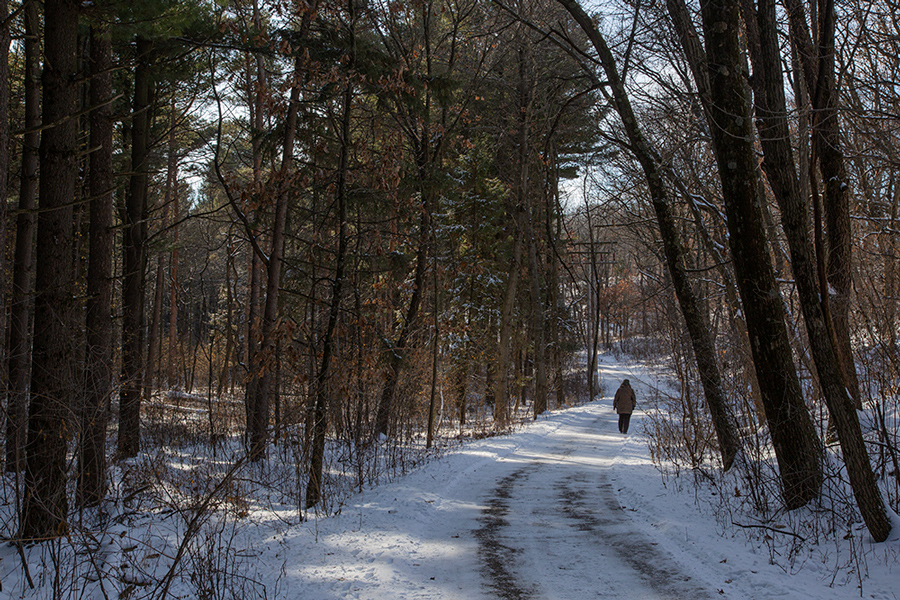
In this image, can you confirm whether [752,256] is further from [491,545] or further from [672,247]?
[491,545]

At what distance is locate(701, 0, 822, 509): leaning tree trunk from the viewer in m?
6.57

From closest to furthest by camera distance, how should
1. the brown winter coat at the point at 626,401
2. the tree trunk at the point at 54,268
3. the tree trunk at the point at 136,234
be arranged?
the tree trunk at the point at 54,268, the tree trunk at the point at 136,234, the brown winter coat at the point at 626,401

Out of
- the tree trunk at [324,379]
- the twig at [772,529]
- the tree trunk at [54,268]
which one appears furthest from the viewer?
the tree trunk at [324,379]

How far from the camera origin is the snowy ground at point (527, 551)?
4875 millimetres

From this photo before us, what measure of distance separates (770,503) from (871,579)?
7.03 ft

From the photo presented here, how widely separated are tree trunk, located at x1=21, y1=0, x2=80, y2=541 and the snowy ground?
996 millimetres

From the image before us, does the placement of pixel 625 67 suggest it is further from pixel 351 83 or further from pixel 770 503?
pixel 770 503

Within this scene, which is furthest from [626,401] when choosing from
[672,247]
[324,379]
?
[324,379]

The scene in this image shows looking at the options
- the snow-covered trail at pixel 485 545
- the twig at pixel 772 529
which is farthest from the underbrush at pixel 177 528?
the twig at pixel 772 529

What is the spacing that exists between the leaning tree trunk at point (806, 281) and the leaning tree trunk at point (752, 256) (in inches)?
11.5

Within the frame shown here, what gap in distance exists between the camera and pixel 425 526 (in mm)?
6949

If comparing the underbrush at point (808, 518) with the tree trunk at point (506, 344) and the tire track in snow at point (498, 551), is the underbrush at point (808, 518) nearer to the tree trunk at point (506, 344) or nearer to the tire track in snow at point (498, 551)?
the tire track in snow at point (498, 551)

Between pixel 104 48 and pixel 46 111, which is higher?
pixel 104 48

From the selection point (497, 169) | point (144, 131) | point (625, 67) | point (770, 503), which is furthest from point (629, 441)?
point (144, 131)
